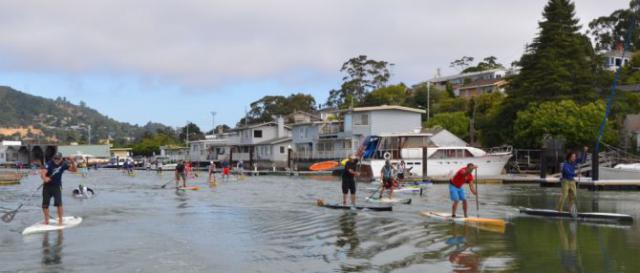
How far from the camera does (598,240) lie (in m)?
13.7

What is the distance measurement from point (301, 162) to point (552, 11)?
33.3m

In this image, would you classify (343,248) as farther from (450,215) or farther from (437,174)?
(437,174)

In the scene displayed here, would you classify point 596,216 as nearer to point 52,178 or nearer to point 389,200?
point 389,200

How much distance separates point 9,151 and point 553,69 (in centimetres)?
11720

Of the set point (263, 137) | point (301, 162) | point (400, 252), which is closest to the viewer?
point (400, 252)

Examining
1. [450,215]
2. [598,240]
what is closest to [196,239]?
[450,215]

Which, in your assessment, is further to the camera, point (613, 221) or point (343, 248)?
point (613, 221)

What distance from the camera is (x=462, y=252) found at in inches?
482

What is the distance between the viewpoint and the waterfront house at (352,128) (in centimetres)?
6706

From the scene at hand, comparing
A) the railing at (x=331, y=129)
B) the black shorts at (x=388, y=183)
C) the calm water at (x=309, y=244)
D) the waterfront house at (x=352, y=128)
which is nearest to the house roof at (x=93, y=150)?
the waterfront house at (x=352, y=128)

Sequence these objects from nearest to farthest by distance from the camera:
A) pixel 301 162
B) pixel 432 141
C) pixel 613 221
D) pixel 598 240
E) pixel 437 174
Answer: pixel 598 240, pixel 613 221, pixel 437 174, pixel 432 141, pixel 301 162

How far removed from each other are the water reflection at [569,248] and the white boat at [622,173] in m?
21.8

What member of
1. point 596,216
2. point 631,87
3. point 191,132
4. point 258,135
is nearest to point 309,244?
point 596,216

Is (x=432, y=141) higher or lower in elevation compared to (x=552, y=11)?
lower
